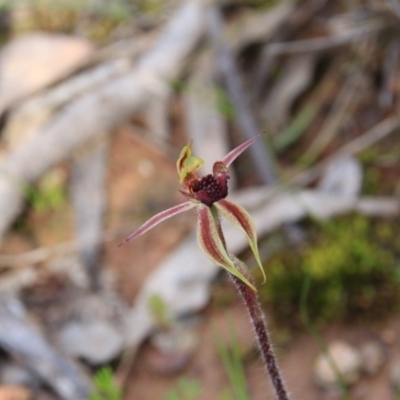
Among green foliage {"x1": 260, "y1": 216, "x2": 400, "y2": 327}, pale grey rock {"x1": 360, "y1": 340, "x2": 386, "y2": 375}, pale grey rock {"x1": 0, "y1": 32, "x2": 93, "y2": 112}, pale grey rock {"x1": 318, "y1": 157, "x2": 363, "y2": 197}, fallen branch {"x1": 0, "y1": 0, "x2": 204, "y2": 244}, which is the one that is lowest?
pale grey rock {"x1": 360, "y1": 340, "x2": 386, "y2": 375}

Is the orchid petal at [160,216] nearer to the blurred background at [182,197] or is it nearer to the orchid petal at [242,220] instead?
the orchid petal at [242,220]

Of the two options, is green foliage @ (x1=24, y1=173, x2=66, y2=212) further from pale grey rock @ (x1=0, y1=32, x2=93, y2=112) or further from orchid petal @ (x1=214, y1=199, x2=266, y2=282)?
orchid petal @ (x1=214, y1=199, x2=266, y2=282)

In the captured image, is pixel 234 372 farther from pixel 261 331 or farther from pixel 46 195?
pixel 46 195

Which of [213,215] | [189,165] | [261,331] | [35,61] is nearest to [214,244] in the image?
[213,215]

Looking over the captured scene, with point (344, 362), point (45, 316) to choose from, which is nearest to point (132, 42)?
point (45, 316)

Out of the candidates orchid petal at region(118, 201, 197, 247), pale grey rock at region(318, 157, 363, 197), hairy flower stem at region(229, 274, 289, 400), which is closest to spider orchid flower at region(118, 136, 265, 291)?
orchid petal at region(118, 201, 197, 247)

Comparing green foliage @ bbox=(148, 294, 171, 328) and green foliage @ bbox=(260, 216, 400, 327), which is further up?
green foliage @ bbox=(148, 294, 171, 328)

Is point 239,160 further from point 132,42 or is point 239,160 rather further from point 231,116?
point 132,42
